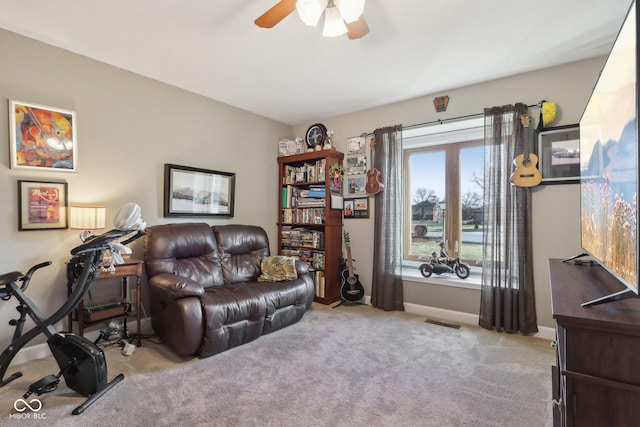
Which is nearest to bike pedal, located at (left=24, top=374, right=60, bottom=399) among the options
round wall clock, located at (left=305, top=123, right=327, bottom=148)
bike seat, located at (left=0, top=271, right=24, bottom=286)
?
bike seat, located at (left=0, top=271, right=24, bottom=286)

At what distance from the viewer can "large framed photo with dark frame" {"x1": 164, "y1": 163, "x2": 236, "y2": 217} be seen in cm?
329

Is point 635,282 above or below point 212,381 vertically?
above

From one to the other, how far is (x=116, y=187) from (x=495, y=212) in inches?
146

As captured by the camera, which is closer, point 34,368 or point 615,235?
point 615,235

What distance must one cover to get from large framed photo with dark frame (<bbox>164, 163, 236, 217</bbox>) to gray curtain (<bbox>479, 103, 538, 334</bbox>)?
2.96 metres

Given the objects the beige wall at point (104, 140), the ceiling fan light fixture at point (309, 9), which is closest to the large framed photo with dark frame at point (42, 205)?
the beige wall at point (104, 140)

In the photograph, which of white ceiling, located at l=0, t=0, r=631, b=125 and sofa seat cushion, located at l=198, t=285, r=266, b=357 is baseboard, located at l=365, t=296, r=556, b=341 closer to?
sofa seat cushion, located at l=198, t=285, r=266, b=357

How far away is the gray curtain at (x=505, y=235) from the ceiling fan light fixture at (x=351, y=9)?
2.02 metres

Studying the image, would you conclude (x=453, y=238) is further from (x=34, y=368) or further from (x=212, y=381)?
(x=34, y=368)

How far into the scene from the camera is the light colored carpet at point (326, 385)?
172 centimetres

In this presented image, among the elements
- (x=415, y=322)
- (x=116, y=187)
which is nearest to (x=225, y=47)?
(x=116, y=187)

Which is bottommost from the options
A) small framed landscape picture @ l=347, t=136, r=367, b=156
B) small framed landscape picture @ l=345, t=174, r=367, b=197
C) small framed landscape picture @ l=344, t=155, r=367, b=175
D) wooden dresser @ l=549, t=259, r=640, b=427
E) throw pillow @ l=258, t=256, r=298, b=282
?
throw pillow @ l=258, t=256, r=298, b=282

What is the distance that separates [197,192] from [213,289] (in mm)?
1233

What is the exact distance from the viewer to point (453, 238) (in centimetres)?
379
